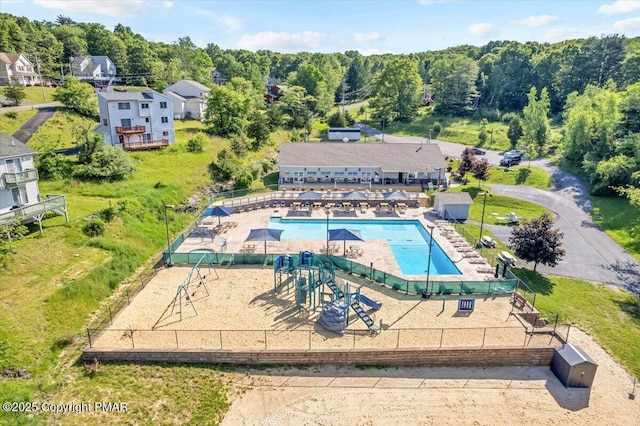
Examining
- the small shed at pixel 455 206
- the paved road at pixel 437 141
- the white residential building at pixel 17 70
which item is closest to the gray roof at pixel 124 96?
the white residential building at pixel 17 70

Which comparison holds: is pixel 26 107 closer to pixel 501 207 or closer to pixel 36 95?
pixel 36 95

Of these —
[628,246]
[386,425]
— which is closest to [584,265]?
[628,246]

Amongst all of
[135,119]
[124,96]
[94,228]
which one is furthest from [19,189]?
[124,96]

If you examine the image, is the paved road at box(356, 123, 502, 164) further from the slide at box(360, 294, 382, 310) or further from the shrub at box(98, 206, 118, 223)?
the shrub at box(98, 206, 118, 223)

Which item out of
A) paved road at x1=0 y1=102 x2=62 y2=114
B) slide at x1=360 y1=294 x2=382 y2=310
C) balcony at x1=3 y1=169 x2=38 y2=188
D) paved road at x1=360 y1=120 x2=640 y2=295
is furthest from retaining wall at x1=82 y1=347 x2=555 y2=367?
paved road at x1=0 y1=102 x2=62 y2=114

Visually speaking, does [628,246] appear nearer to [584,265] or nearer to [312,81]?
[584,265]
